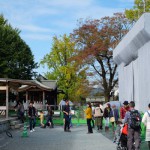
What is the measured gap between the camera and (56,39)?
6175 centimetres

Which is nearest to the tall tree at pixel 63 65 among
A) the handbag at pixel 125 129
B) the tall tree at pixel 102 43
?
the tall tree at pixel 102 43

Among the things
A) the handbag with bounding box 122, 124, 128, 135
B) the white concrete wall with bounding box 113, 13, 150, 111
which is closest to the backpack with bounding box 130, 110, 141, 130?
the handbag with bounding box 122, 124, 128, 135

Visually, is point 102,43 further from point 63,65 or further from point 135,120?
point 135,120

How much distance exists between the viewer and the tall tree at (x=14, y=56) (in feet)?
152

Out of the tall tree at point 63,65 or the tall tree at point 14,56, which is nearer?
the tall tree at point 14,56

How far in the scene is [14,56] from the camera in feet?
155

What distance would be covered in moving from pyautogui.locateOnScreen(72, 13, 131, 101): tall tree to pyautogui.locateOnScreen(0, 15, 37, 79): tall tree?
5947mm

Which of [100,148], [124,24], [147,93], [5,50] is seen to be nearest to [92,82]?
[124,24]

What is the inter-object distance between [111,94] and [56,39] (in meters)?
13.3

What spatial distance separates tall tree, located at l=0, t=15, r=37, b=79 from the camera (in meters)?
46.4

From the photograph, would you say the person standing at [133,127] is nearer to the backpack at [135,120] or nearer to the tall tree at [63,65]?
the backpack at [135,120]

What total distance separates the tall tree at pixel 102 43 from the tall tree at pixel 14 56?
5.95 m

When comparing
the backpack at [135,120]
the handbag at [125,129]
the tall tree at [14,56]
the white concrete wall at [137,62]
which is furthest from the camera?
the tall tree at [14,56]

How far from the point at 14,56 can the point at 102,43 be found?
1019cm
